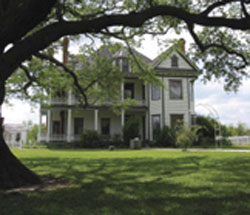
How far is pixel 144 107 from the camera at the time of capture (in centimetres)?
2541

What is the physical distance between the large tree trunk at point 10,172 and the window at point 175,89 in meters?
20.5

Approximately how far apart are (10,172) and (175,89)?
2135 cm

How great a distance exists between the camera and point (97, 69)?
41.7 feet

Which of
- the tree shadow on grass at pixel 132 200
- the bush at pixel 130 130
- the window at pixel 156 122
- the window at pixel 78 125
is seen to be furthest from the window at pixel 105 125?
the tree shadow on grass at pixel 132 200

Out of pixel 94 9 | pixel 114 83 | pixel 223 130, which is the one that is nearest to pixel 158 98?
pixel 223 130

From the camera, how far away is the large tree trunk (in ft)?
16.6

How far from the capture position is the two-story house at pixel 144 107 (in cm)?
2430

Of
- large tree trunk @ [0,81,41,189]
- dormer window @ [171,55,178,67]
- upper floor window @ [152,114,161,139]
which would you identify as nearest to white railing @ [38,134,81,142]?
upper floor window @ [152,114,161,139]

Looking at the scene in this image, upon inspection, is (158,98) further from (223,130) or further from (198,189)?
(198,189)

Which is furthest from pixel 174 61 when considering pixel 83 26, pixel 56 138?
pixel 83 26

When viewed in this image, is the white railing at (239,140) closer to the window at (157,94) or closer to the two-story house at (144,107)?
the two-story house at (144,107)

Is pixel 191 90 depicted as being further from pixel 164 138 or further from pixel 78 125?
pixel 78 125

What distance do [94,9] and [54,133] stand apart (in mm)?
19038

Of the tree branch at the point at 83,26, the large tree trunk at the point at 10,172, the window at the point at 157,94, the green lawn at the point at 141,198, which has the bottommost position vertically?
the green lawn at the point at 141,198
